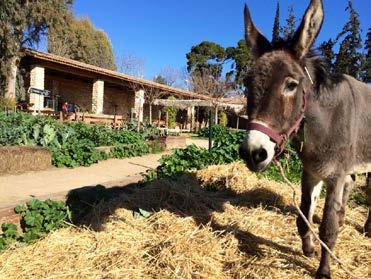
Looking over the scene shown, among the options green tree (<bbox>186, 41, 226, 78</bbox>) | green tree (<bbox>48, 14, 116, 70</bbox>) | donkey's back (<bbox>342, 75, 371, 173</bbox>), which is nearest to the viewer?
donkey's back (<bbox>342, 75, 371, 173</bbox>)

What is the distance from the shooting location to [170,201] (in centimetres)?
533

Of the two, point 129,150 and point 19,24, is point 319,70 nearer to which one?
point 129,150

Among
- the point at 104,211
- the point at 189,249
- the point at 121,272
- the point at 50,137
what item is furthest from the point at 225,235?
the point at 50,137

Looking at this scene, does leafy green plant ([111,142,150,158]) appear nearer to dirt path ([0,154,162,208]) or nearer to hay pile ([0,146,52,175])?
dirt path ([0,154,162,208])

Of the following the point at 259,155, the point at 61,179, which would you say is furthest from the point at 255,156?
the point at 61,179

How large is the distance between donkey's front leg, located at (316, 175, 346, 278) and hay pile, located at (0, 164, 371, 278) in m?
0.20

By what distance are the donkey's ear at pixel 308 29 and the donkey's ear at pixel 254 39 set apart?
24 cm

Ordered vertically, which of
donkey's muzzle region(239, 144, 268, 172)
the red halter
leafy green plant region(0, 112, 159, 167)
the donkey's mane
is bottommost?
leafy green plant region(0, 112, 159, 167)

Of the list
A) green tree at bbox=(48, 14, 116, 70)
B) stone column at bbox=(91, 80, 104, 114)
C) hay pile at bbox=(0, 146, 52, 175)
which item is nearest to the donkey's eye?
hay pile at bbox=(0, 146, 52, 175)

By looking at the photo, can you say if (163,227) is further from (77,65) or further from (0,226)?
(77,65)

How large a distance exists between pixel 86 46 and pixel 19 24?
22.9 metres

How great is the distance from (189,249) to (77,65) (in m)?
20.6

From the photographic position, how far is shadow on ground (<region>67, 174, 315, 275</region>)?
486cm

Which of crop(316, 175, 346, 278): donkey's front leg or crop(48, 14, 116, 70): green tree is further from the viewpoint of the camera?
crop(48, 14, 116, 70): green tree
